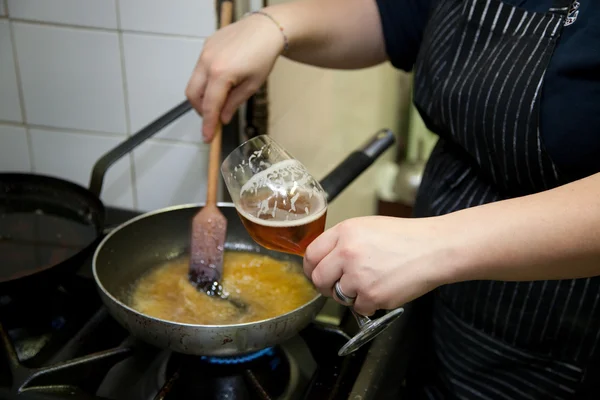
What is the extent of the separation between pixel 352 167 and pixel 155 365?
1.22 feet

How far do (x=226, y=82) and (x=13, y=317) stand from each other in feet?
1.36

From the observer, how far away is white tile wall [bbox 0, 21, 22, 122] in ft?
3.53

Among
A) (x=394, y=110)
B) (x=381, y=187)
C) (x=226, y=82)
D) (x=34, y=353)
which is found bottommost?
(x=381, y=187)

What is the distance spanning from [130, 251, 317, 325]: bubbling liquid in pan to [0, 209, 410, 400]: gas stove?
46 mm

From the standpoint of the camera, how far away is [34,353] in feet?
2.70

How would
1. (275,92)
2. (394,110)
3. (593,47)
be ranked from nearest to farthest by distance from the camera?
(593,47)
(275,92)
(394,110)

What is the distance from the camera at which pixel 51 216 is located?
100 centimetres

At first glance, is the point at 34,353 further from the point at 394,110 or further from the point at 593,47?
the point at 394,110

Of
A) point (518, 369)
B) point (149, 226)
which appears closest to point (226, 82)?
point (149, 226)

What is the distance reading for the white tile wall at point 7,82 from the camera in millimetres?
1076

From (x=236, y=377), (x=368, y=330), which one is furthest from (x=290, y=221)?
(x=236, y=377)

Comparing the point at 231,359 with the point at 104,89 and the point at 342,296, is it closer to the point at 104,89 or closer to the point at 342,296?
the point at 342,296

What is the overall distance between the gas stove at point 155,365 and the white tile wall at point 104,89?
0.29 m

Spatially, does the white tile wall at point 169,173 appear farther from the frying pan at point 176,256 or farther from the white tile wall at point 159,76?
the frying pan at point 176,256
